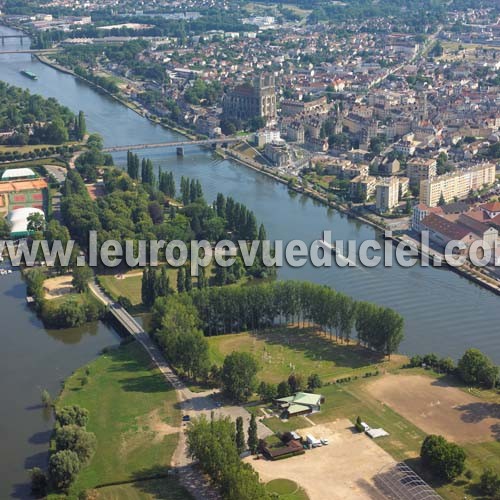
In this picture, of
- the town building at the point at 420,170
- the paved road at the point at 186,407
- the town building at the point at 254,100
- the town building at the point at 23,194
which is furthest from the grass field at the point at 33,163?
the paved road at the point at 186,407

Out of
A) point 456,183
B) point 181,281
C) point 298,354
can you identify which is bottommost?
point 298,354

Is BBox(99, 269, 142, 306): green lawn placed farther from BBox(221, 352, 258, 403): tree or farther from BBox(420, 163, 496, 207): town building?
BBox(420, 163, 496, 207): town building

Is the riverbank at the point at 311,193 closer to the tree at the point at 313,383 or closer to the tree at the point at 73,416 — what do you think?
the tree at the point at 313,383


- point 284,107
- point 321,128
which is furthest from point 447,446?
point 284,107

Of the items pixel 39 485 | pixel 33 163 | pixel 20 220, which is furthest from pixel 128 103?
pixel 39 485

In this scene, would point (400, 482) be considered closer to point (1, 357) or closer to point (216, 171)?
point (1, 357)

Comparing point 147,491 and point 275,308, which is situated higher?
Result: point 275,308

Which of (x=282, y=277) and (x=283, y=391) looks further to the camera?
(x=282, y=277)

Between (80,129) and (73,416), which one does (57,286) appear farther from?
(80,129)
